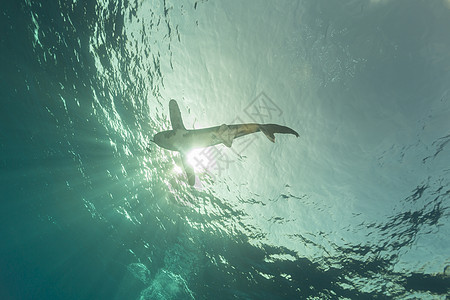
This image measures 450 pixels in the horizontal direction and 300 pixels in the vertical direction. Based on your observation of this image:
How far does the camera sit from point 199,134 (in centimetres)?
637

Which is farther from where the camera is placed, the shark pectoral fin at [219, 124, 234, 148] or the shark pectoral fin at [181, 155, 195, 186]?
the shark pectoral fin at [181, 155, 195, 186]

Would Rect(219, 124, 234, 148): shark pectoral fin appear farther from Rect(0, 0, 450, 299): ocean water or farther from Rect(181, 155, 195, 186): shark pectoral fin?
Rect(0, 0, 450, 299): ocean water

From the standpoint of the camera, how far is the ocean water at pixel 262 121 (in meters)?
7.38

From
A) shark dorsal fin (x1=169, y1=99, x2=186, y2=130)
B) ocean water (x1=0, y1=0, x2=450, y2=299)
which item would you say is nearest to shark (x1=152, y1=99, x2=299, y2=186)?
shark dorsal fin (x1=169, y1=99, x2=186, y2=130)

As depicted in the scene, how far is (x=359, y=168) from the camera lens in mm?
9562

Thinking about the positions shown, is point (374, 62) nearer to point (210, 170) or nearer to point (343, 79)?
point (343, 79)

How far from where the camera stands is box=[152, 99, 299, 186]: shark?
510cm

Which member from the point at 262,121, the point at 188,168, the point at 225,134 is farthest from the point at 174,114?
the point at 262,121

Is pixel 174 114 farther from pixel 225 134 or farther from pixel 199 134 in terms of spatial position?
pixel 225 134

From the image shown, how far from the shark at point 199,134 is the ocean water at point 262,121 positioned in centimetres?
309

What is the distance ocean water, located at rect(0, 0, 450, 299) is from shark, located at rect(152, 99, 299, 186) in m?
3.09

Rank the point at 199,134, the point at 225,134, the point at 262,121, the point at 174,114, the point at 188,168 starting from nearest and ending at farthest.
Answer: the point at 225,134
the point at 199,134
the point at 174,114
the point at 188,168
the point at 262,121

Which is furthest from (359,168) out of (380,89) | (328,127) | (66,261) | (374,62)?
(66,261)

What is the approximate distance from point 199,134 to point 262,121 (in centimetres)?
377
